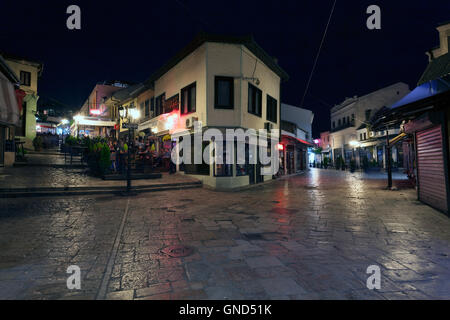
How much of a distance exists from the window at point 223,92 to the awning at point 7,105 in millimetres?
9392

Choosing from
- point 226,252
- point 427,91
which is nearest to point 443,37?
point 427,91

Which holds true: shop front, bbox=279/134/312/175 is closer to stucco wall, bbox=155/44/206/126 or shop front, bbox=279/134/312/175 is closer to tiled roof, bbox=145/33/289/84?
Answer: tiled roof, bbox=145/33/289/84

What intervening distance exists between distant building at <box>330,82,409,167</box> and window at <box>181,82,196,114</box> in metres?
25.2

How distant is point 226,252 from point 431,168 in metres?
7.55

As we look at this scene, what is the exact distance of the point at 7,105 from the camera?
35.3 feet

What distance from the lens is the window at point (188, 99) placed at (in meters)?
15.4

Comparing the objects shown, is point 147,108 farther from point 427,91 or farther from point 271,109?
point 427,91

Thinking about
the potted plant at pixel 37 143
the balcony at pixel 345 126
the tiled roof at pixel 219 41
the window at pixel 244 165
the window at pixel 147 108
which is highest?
the tiled roof at pixel 219 41

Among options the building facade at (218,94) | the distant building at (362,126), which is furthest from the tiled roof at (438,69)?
the distant building at (362,126)

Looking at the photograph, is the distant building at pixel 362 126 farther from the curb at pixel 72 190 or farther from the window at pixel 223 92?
the curb at pixel 72 190

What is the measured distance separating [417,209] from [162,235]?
7.64m

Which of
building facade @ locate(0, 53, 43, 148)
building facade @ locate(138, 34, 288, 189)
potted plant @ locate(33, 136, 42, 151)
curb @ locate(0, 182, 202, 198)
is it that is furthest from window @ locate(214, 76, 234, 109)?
building facade @ locate(0, 53, 43, 148)

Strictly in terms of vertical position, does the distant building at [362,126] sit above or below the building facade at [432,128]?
above

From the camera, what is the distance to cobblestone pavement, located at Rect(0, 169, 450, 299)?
9.71ft
